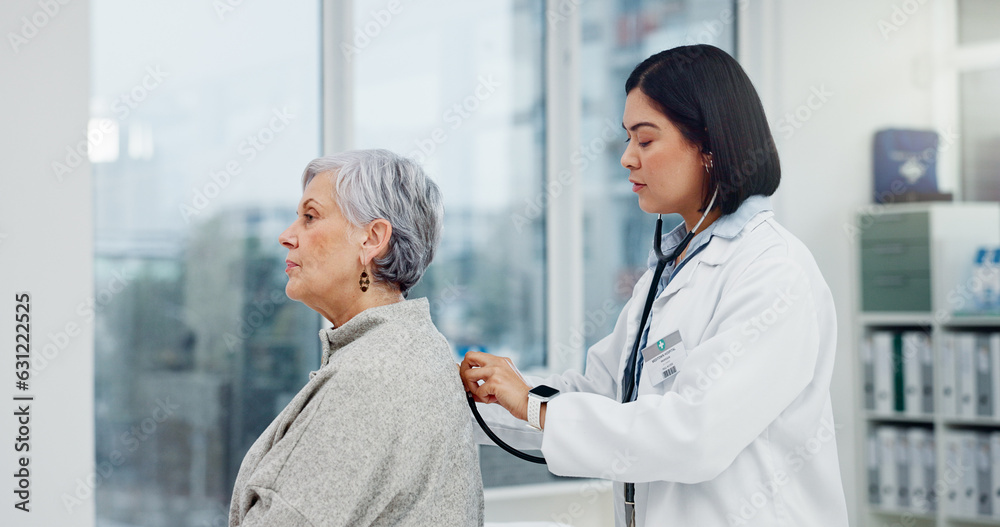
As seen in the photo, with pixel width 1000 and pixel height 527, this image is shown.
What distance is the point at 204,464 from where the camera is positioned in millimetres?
2531

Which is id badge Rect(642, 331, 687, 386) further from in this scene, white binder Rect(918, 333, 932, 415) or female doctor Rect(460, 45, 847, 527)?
white binder Rect(918, 333, 932, 415)

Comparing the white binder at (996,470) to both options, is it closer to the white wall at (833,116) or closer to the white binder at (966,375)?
the white binder at (966,375)

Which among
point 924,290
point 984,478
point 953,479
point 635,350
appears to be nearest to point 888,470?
point 953,479

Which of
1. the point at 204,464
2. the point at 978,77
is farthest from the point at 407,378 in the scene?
the point at 978,77

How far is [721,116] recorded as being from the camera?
1.35 meters

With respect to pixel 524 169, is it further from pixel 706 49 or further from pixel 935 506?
pixel 935 506

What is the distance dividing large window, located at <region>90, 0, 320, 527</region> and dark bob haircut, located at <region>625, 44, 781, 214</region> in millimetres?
1608

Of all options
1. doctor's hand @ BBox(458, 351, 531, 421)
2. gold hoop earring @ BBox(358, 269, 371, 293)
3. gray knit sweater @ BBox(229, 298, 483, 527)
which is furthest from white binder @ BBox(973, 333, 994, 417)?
gold hoop earring @ BBox(358, 269, 371, 293)

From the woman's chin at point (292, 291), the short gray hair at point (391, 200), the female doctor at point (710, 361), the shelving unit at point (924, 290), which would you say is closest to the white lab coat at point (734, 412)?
the female doctor at point (710, 361)

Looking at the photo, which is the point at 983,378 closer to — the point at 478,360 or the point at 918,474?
the point at 918,474

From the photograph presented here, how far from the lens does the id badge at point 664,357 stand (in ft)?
4.36

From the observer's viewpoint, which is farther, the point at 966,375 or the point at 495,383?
the point at 966,375

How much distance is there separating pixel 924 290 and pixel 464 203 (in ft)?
5.92

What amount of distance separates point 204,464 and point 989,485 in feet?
9.22
